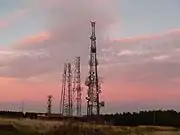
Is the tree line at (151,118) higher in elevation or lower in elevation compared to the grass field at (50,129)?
higher

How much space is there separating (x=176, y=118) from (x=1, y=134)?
7012 centimetres

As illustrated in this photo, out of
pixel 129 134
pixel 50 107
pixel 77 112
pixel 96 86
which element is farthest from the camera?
pixel 50 107

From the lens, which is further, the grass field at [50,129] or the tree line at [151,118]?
the tree line at [151,118]

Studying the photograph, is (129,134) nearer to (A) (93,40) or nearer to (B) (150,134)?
(B) (150,134)

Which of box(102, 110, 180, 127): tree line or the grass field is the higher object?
box(102, 110, 180, 127): tree line

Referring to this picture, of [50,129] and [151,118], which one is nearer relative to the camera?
[50,129]

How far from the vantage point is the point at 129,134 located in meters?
50.2

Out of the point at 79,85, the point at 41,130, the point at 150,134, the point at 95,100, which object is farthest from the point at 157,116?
the point at 41,130

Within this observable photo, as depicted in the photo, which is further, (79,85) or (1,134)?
(79,85)

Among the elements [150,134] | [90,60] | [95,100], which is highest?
[90,60]

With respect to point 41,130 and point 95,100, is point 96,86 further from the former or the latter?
point 41,130

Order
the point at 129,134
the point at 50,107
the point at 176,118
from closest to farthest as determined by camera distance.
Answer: the point at 129,134 < the point at 50,107 < the point at 176,118

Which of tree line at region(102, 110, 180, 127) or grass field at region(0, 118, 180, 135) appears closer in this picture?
grass field at region(0, 118, 180, 135)

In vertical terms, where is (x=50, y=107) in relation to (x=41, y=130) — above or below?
above
